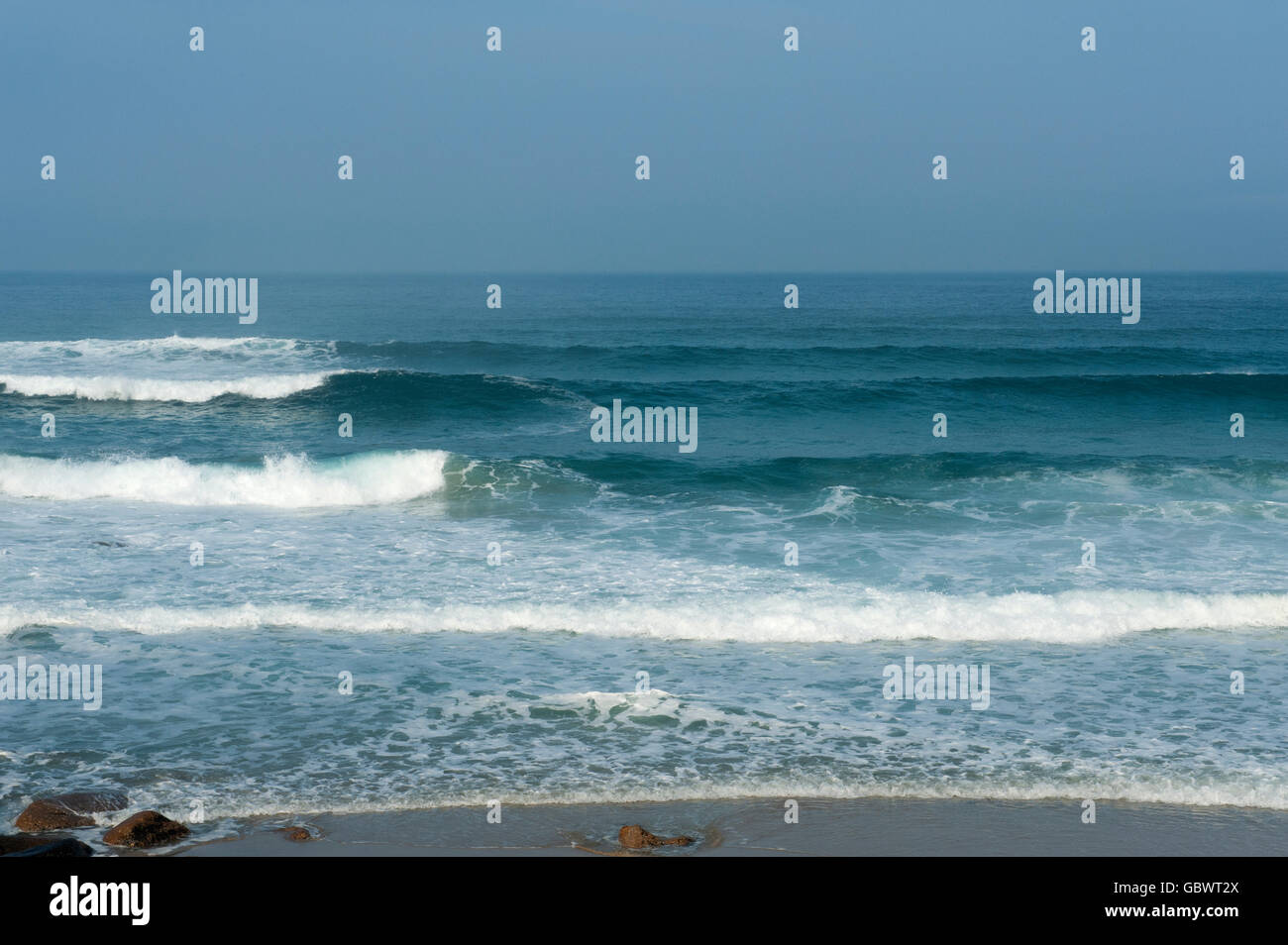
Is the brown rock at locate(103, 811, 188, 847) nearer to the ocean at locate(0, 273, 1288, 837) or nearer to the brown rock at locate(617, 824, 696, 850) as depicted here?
the ocean at locate(0, 273, 1288, 837)

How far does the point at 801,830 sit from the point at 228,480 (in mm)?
15543

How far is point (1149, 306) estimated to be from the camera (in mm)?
62156

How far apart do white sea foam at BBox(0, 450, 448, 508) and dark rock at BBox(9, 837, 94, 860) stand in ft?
41.7

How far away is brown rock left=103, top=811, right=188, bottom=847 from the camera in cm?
695

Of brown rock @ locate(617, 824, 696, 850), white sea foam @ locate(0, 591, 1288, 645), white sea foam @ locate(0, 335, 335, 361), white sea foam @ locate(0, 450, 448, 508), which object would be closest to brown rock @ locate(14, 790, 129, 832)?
brown rock @ locate(617, 824, 696, 850)

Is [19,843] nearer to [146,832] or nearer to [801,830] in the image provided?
[146,832]

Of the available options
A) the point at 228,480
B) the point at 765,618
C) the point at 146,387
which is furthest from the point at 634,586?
the point at 146,387

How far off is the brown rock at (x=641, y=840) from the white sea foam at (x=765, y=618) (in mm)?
4920

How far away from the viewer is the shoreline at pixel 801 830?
23.4 feet

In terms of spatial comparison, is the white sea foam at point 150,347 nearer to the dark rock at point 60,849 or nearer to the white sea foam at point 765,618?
the white sea foam at point 765,618

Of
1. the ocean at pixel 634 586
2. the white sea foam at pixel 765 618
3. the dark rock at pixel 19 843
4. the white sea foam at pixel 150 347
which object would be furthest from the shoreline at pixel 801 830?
the white sea foam at pixel 150 347
